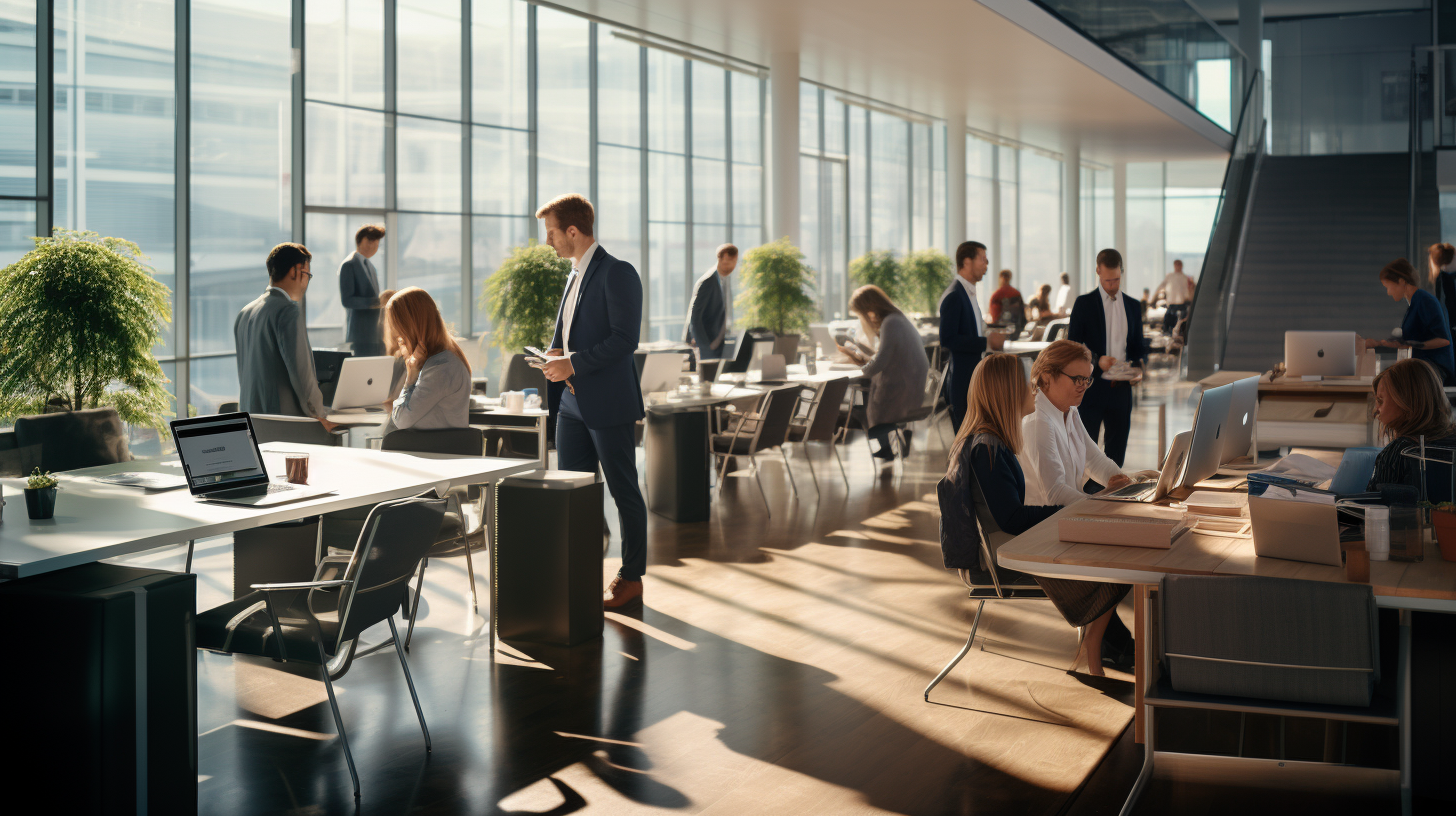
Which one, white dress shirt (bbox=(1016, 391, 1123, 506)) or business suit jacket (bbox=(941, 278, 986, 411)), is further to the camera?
business suit jacket (bbox=(941, 278, 986, 411))

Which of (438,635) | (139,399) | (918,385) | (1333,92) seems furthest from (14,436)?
(1333,92)

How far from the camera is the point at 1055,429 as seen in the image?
4.59m

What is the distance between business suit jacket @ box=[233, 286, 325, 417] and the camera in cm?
591

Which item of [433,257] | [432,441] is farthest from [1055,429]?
[433,257]

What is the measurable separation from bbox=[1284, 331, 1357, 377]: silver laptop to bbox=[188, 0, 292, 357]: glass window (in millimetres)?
7653

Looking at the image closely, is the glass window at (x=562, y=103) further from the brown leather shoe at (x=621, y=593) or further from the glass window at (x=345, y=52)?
the brown leather shoe at (x=621, y=593)

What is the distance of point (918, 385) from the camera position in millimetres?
8742

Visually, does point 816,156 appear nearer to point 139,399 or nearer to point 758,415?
point 758,415

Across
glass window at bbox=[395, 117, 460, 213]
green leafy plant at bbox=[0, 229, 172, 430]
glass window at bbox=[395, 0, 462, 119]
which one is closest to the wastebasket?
green leafy plant at bbox=[0, 229, 172, 430]

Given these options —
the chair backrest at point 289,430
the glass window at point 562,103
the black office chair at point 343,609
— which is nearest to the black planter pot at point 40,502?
the black office chair at point 343,609

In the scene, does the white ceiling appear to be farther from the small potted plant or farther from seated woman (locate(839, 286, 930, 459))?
the small potted plant

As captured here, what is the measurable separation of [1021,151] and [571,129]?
A: 50.9ft

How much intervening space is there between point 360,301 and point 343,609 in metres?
6.77

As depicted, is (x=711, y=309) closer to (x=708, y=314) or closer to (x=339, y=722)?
(x=708, y=314)
